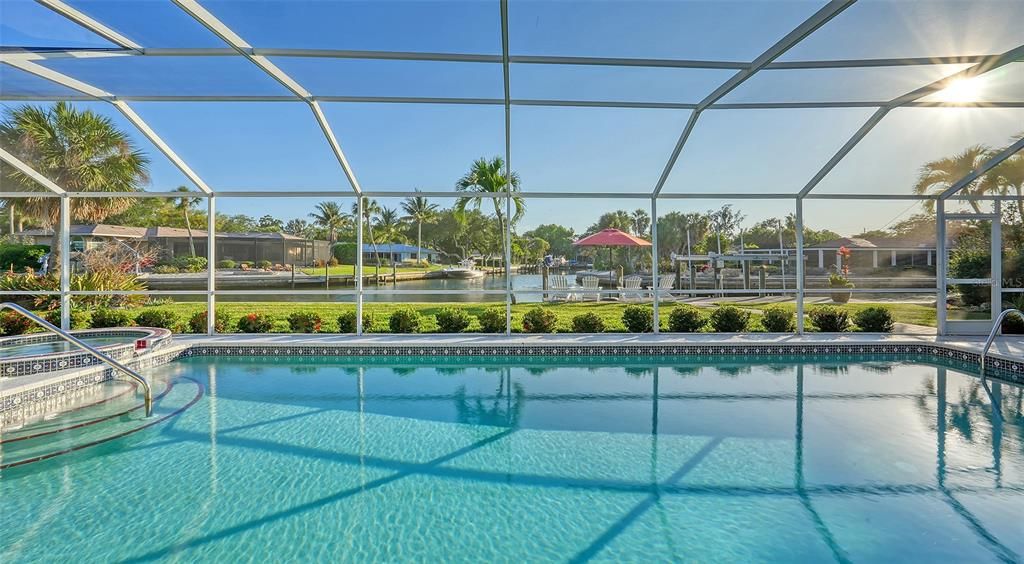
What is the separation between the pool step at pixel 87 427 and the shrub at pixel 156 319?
3465 millimetres

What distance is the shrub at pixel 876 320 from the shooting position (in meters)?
8.84

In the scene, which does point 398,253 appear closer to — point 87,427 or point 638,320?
point 638,320

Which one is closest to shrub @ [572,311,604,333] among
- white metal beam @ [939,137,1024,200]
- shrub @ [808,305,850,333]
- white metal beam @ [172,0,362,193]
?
shrub @ [808,305,850,333]

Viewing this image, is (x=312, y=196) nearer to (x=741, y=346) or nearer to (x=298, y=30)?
(x=298, y=30)

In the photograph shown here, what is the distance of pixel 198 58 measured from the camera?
209 inches

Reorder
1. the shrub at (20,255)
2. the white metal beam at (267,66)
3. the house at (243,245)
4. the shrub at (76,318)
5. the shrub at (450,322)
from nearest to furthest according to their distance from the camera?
1. the white metal beam at (267,66)
2. the shrub at (76,318)
3. the shrub at (450,322)
4. the shrub at (20,255)
5. the house at (243,245)

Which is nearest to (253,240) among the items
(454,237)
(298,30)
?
(454,237)

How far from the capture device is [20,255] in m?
14.6


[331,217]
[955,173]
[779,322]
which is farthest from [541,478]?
[331,217]

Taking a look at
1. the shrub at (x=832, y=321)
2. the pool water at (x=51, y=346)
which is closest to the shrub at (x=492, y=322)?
the pool water at (x=51, y=346)

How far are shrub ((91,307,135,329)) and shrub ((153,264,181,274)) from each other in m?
11.3

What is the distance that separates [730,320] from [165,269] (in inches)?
789

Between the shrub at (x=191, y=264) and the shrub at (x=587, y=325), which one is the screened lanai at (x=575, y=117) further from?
the shrub at (x=191, y=264)

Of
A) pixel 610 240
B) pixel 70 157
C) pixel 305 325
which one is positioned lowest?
pixel 305 325
